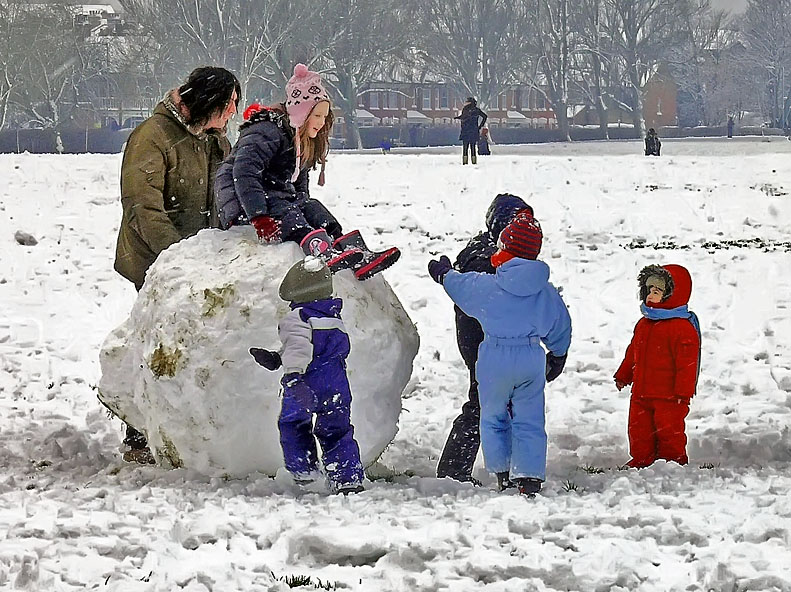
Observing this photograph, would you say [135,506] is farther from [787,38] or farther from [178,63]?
[787,38]

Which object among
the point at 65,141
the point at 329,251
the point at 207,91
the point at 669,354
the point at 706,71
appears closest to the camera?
the point at 329,251

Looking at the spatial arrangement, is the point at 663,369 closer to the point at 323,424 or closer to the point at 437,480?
the point at 437,480

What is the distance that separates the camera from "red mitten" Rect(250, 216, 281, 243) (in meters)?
5.36

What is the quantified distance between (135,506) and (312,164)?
198cm

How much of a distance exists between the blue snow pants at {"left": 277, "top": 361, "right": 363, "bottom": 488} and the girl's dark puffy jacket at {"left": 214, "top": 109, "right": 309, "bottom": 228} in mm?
944

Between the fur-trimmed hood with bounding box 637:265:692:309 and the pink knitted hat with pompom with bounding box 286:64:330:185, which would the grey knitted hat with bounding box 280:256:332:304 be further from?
the fur-trimmed hood with bounding box 637:265:692:309

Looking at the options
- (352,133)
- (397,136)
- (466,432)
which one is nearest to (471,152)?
(466,432)

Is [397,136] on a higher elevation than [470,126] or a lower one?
higher

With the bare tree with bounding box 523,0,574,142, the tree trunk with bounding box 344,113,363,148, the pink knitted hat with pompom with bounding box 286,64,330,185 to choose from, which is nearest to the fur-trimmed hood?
the pink knitted hat with pompom with bounding box 286,64,330,185

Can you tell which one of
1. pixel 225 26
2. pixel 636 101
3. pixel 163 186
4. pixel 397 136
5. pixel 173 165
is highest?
pixel 225 26

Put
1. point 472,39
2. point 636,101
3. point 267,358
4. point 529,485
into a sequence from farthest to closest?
point 636,101 → point 472,39 → point 529,485 → point 267,358

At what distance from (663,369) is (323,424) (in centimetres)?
219

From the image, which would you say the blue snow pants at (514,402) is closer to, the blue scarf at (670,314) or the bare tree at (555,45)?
the blue scarf at (670,314)

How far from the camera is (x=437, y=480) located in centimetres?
526
